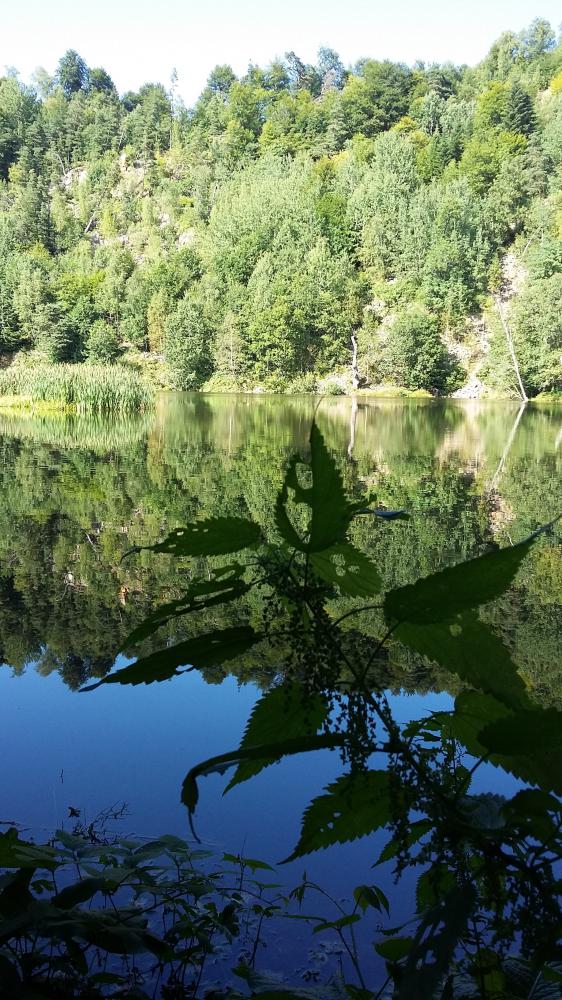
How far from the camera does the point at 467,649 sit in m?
0.78

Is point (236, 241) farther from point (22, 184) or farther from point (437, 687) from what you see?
point (437, 687)

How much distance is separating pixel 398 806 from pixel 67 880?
89.0 inches

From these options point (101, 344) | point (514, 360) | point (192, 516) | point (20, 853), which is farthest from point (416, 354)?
point (20, 853)

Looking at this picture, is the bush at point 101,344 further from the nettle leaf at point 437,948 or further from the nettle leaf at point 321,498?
the nettle leaf at point 437,948

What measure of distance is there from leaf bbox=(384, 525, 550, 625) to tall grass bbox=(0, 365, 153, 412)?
26.3m

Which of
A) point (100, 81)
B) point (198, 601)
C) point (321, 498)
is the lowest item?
point (198, 601)

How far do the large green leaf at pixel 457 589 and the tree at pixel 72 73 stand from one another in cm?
14575

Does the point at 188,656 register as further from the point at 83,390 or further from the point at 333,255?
the point at 333,255

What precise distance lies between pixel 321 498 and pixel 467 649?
0.22 metres

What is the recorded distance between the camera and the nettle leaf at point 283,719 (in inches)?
31.6

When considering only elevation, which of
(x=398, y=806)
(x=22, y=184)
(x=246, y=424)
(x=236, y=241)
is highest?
(x=22, y=184)

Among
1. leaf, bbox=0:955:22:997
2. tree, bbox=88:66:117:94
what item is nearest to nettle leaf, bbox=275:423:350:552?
leaf, bbox=0:955:22:997

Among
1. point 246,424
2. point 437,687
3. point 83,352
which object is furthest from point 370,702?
point 83,352

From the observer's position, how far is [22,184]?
10131 cm
